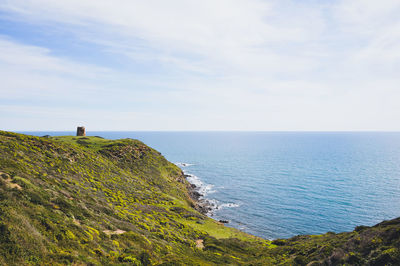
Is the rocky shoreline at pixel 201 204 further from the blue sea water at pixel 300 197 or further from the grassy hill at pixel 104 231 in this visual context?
the grassy hill at pixel 104 231

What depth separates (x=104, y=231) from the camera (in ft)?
81.2

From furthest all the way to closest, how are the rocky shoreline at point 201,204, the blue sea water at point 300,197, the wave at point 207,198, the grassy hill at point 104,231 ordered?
the wave at point 207,198, the rocky shoreline at point 201,204, the blue sea water at point 300,197, the grassy hill at point 104,231

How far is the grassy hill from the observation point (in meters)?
15.9

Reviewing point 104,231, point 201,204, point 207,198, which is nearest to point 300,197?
point 207,198

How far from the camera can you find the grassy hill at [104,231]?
15.9 m

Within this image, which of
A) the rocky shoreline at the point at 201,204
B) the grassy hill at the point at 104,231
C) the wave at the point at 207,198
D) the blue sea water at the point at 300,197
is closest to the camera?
the grassy hill at the point at 104,231

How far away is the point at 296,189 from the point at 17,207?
10337cm

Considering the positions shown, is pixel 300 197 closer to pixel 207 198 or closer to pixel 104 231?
pixel 207 198

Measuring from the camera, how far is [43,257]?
14.2 meters

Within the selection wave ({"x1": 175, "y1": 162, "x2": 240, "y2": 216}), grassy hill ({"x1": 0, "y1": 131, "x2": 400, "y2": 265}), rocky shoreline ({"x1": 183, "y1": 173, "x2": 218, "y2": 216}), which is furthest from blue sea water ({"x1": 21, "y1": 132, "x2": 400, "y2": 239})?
grassy hill ({"x1": 0, "y1": 131, "x2": 400, "y2": 265})

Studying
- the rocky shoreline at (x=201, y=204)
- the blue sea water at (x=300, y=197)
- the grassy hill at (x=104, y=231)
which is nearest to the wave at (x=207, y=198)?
the rocky shoreline at (x=201, y=204)

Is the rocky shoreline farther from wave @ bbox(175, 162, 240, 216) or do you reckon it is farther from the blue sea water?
the blue sea water

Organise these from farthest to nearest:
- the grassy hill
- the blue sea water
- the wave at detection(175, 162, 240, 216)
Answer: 1. the wave at detection(175, 162, 240, 216)
2. the blue sea water
3. the grassy hill

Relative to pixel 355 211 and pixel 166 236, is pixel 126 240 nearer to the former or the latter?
pixel 166 236
